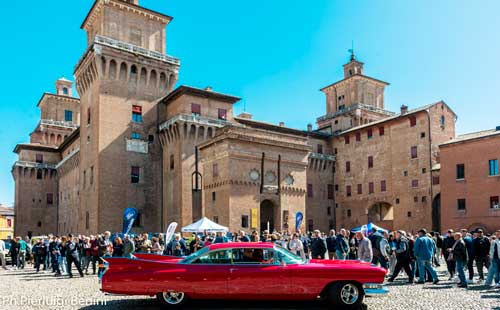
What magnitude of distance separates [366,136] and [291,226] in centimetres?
2310

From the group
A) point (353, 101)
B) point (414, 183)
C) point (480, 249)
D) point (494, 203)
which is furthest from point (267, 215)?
point (353, 101)

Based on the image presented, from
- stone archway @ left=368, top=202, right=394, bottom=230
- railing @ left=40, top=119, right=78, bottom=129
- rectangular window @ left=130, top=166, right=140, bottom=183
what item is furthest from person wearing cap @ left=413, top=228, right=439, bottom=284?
railing @ left=40, top=119, right=78, bottom=129

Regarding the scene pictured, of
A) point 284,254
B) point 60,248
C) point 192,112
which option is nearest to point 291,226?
point 192,112

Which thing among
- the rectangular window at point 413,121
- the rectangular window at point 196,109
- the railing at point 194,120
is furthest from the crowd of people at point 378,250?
the rectangular window at point 413,121

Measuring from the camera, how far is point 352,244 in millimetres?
18953

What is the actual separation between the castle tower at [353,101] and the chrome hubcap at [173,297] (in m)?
53.7

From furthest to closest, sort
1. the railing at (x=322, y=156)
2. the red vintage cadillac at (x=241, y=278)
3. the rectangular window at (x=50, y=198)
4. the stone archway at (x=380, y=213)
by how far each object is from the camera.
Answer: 1. the rectangular window at (x=50, y=198)
2. the railing at (x=322, y=156)
3. the stone archway at (x=380, y=213)
4. the red vintage cadillac at (x=241, y=278)

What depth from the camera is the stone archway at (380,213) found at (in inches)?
2082

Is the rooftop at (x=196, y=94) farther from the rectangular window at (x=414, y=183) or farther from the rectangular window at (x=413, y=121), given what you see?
the rectangular window at (x=414, y=183)

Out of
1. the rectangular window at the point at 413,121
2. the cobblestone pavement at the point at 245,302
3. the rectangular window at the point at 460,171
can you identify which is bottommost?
the cobblestone pavement at the point at 245,302

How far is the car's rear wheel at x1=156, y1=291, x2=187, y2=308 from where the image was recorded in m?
9.88

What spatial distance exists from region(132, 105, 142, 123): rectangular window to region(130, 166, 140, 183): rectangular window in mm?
4689

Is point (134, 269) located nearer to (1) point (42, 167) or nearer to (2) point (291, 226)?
(2) point (291, 226)

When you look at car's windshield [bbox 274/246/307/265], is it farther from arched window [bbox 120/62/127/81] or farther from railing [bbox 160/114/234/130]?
arched window [bbox 120/62/127/81]
